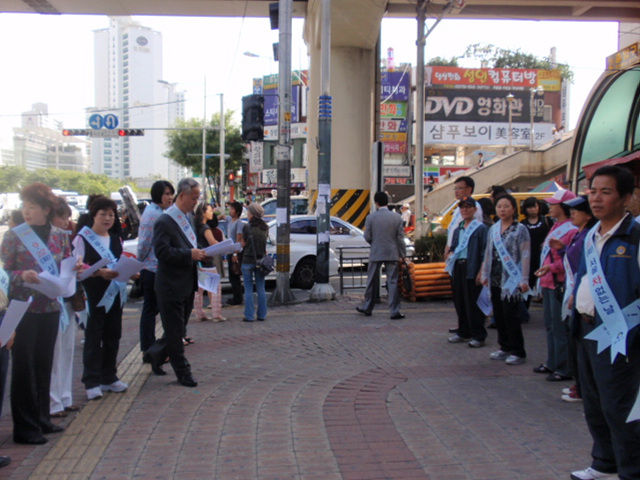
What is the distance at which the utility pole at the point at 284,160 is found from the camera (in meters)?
10.6

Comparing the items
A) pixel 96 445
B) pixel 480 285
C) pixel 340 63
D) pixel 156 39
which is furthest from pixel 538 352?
pixel 156 39

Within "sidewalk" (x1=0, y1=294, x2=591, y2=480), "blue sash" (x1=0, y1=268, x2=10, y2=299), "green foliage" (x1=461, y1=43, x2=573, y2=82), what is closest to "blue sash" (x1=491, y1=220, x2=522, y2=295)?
"sidewalk" (x1=0, y1=294, x2=591, y2=480)

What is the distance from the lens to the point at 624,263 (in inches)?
133

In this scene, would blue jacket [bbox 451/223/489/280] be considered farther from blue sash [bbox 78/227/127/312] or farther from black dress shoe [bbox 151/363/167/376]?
blue sash [bbox 78/227/127/312]

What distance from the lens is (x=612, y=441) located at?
3.46 metres

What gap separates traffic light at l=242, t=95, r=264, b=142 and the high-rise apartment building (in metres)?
112

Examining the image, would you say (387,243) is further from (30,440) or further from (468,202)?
(30,440)

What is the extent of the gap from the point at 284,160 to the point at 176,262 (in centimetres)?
537

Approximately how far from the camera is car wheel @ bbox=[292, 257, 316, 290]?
1295cm

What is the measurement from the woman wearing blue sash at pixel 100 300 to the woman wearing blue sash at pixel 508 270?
3.96 m

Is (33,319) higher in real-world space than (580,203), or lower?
lower

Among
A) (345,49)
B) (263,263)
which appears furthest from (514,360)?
(345,49)

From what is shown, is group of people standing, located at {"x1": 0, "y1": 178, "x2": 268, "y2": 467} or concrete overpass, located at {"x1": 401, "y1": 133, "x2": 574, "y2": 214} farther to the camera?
concrete overpass, located at {"x1": 401, "y1": 133, "x2": 574, "y2": 214}

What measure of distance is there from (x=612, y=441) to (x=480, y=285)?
158 inches
